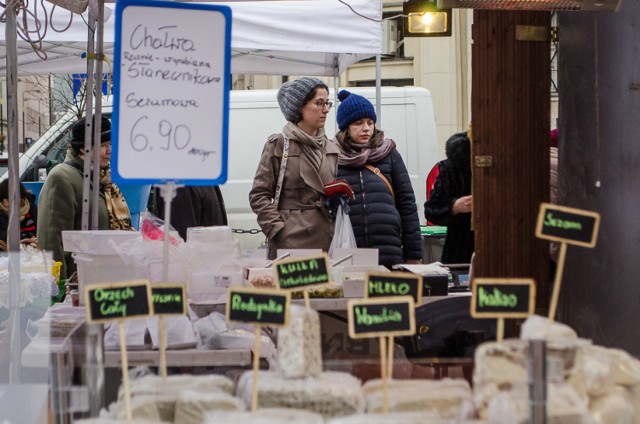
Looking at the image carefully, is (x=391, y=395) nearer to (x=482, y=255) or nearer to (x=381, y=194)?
(x=482, y=255)

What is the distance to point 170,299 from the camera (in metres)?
1.94

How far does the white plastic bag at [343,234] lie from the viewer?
15.8ft

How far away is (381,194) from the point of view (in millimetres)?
5168

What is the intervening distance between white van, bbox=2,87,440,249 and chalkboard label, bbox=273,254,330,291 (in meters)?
7.36

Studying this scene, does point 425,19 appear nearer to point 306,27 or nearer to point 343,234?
point 306,27

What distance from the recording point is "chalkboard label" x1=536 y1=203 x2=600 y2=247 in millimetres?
1931

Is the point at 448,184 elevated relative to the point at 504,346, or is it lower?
elevated

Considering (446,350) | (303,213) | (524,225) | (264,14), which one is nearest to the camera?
(446,350)

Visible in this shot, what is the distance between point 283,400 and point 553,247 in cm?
302

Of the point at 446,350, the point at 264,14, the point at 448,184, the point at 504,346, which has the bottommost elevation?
the point at 446,350

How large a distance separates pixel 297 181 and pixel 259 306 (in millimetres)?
3263

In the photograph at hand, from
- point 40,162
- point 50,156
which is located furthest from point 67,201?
point 50,156

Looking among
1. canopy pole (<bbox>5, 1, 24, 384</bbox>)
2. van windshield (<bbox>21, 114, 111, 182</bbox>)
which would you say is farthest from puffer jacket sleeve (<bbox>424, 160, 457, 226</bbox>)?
van windshield (<bbox>21, 114, 111, 182</bbox>)

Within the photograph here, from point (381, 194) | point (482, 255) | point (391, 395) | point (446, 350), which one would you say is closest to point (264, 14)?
point (381, 194)
